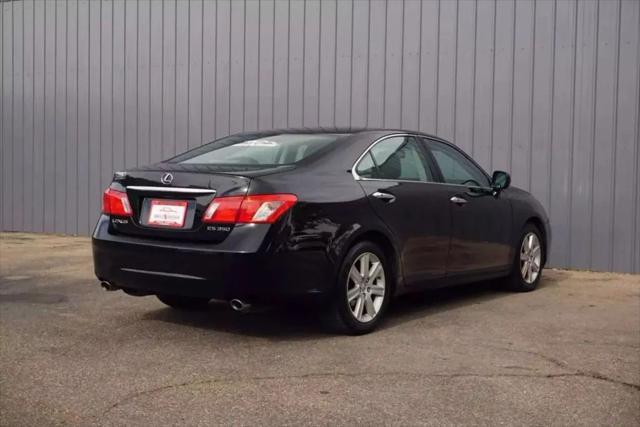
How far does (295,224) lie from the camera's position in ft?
15.9

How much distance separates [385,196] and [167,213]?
4.86 ft

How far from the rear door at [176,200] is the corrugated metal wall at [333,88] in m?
4.99

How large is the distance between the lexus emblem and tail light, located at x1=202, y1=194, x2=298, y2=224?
0.40 m

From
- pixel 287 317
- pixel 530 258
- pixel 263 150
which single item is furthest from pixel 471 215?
pixel 263 150

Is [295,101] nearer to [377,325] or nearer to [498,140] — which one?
[498,140]

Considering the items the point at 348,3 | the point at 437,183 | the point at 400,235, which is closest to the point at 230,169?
the point at 400,235

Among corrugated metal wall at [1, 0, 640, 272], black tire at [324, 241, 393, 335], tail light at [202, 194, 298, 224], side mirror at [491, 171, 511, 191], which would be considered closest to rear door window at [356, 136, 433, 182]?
black tire at [324, 241, 393, 335]

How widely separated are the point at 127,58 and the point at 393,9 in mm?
4144

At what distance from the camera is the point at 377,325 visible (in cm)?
557

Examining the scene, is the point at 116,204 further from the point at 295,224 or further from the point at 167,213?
the point at 295,224

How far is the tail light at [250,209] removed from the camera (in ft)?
15.7

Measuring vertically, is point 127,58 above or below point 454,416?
A: above

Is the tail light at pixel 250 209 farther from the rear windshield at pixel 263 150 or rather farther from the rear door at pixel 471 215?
the rear door at pixel 471 215

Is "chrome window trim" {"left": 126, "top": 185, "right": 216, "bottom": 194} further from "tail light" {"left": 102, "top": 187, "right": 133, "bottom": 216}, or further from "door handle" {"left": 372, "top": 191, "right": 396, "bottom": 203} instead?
"door handle" {"left": 372, "top": 191, "right": 396, "bottom": 203}
